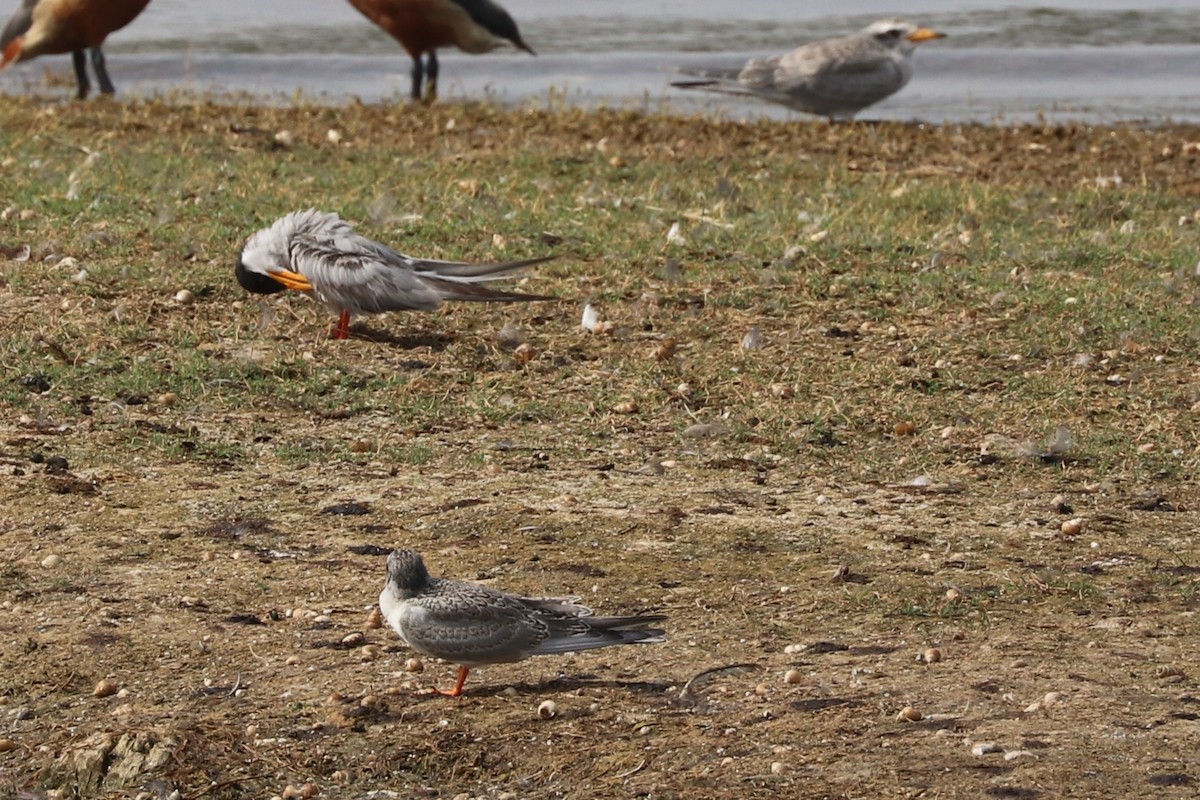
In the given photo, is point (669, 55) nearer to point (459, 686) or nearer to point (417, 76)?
point (417, 76)

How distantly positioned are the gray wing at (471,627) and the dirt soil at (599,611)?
16 cm

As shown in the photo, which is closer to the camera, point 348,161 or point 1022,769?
point 1022,769

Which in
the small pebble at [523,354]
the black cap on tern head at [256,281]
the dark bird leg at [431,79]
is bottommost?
the small pebble at [523,354]

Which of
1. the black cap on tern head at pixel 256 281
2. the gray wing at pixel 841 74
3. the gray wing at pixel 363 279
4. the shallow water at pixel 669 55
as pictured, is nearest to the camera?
the gray wing at pixel 363 279

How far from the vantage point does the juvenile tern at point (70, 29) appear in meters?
14.1

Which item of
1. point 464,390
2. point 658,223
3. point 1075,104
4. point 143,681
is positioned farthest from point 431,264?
point 1075,104

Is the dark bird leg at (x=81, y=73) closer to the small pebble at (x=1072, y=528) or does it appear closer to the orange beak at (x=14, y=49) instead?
the orange beak at (x=14, y=49)

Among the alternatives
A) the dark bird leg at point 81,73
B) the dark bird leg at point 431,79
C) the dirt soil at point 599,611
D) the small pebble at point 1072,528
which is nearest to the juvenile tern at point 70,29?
the dark bird leg at point 81,73

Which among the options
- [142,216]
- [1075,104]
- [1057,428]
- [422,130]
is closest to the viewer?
[1057,428]

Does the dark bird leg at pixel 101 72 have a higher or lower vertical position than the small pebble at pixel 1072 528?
higher

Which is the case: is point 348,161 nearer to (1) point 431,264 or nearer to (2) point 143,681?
(1) point 431,264

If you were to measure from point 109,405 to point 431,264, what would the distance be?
146 centimetres

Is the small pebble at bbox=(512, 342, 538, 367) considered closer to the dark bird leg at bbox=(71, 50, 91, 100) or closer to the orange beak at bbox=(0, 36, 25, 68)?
the dark bird leg at bbox=(71, 50, 91, 100)

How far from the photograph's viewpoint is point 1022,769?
4270 mm
